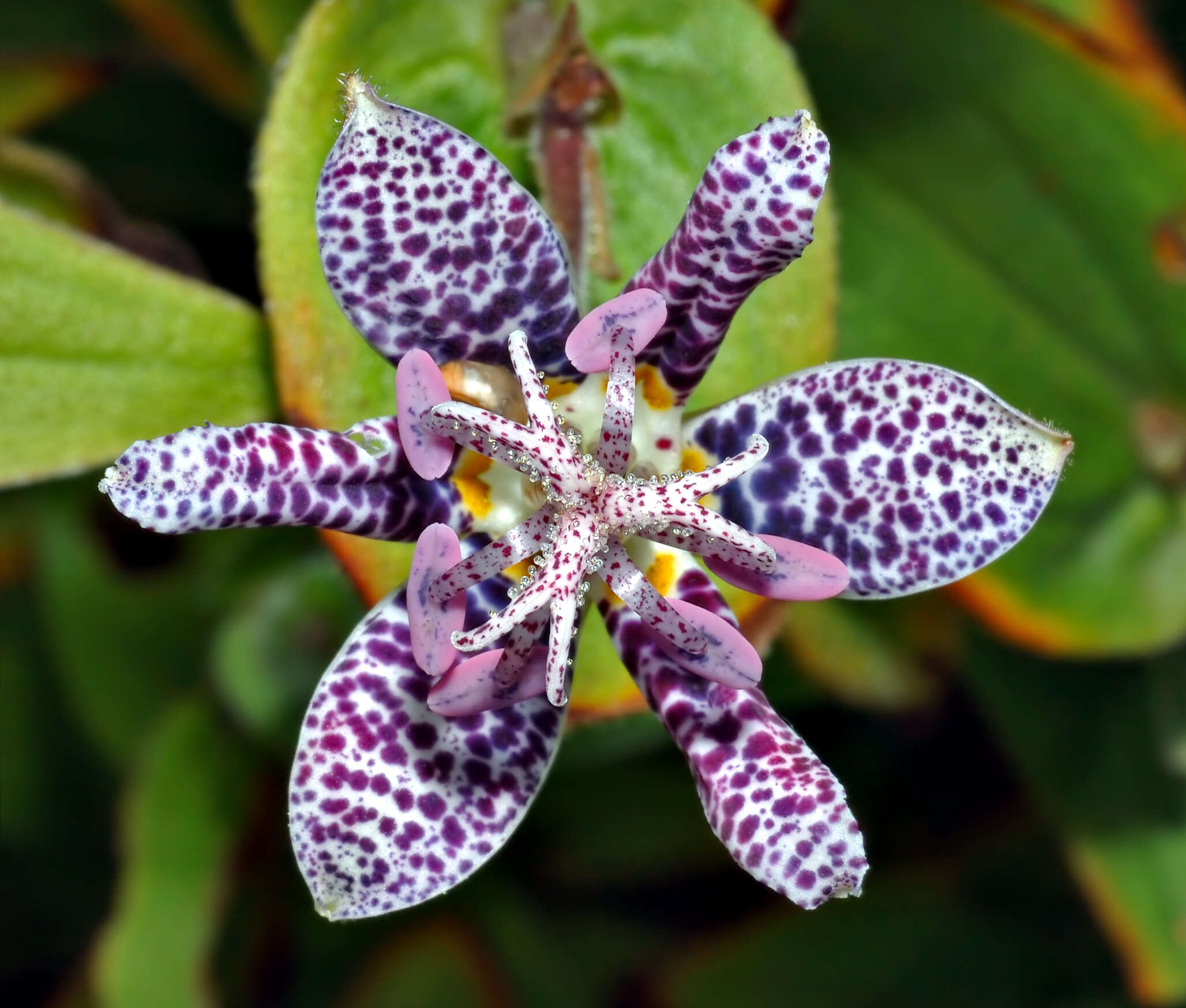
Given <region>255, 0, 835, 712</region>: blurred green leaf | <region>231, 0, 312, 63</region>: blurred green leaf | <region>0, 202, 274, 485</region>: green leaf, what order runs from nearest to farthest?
1. <region>255, 0, 835, 712</region>: blurred green leaf
2. <region>0, 202, 274, 485</region>: green leaf
3. <region>231, 0, 312, 63</region>: blurred green leaf

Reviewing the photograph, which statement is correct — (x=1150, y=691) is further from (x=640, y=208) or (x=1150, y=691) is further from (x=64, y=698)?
(x=64, y=698)

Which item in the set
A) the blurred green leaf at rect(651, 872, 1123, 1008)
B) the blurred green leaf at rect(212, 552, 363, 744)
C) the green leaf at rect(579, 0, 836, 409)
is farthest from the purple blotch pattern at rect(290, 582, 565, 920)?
the blurred green leaf at rect(651, 872, 1123, 1008)

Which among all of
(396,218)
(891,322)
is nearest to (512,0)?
(396,218)

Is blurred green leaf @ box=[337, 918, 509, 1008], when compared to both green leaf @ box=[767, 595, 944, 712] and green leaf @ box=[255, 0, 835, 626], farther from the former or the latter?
green leaf @ box=[255, 0, 835, 626]

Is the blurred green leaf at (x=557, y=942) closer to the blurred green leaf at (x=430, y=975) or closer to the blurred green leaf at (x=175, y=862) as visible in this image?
Result: the blurred green leaf at (x=430, y=975)

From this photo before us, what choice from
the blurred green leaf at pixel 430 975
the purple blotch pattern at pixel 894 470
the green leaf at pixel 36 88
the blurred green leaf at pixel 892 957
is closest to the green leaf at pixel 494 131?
the purple blotch pattern at pixel 894 470

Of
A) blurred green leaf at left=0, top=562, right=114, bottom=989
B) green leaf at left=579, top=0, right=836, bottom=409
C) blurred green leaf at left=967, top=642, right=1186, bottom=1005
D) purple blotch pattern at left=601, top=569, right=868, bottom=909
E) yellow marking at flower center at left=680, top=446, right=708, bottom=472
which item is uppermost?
green leaf at left=579, top=0, right=836, bottom=409
